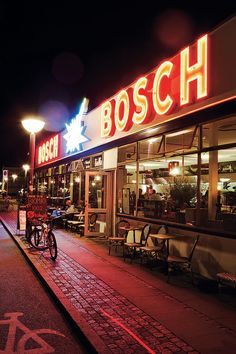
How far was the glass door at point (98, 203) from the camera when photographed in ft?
48.1

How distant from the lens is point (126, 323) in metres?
5.48

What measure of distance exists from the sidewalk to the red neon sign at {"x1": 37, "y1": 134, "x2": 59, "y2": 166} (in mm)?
12847

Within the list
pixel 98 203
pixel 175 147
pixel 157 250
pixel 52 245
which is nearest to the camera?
pixel 157 250

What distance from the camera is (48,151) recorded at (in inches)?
965

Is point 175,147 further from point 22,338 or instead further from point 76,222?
point 76,222

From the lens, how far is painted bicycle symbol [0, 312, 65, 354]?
473cm

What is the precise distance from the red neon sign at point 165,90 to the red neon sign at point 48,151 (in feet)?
33.1

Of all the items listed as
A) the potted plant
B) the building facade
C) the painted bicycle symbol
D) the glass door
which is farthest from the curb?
the glass door

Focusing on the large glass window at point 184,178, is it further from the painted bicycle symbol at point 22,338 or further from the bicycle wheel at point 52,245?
the painted bicycle symbol at point 22,338

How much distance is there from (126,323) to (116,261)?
4.59 meters

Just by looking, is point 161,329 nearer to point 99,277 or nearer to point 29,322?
point 29,322

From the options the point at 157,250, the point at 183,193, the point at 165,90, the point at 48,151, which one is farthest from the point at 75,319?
the point at 48,151

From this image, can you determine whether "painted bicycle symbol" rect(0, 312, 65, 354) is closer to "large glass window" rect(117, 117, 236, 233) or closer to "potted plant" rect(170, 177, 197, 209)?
"large glass window" rect(117, 117, 236, 233)

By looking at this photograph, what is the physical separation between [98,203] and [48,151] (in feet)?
34.1
